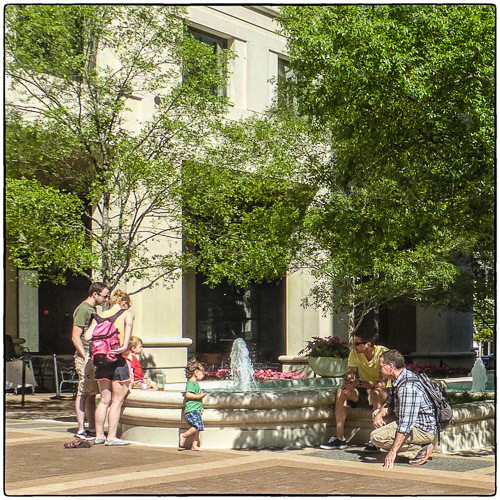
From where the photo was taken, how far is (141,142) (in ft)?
47.4

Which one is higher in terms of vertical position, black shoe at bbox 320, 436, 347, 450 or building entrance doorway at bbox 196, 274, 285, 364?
building entrance doorway at bbox 196, 274, 285, 364

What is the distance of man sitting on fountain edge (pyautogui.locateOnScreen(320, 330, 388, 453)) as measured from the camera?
10508mm

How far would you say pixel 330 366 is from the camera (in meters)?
17.3

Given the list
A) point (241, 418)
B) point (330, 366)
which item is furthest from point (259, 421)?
point (330, 366)

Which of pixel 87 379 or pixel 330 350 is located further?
pixel 330 350

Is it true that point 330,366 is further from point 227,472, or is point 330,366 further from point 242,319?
point 242,319

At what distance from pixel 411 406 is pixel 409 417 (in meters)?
0.12

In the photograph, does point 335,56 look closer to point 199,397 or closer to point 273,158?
point 199,397

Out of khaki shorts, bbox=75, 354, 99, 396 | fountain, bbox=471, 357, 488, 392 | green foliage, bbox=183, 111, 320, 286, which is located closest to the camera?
khaki shorts, bbox=75, 354, 99, 396

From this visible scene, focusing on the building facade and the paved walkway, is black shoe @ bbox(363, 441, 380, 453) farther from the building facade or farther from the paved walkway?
the building facade

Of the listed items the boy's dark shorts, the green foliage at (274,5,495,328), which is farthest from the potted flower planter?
the boy's dark shorts

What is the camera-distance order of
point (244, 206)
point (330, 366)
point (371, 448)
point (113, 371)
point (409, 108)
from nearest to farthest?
1. point (371, 448)
2. point (113, 371)
3. point (409, 108)
4. point (244, 206)
5. point (330, 366)

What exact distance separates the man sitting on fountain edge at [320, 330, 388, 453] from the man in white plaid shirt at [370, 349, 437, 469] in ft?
3.49

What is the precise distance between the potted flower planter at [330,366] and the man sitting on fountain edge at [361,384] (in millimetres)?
6217
